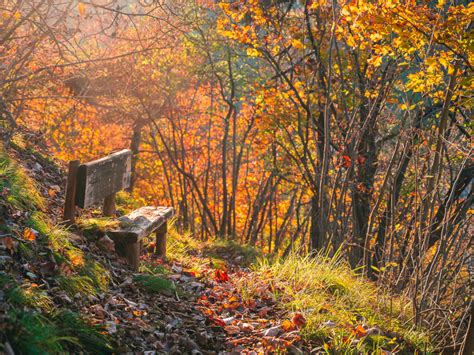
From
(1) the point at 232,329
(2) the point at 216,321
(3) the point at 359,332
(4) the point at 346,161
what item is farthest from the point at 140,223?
(4) the point at 346,161

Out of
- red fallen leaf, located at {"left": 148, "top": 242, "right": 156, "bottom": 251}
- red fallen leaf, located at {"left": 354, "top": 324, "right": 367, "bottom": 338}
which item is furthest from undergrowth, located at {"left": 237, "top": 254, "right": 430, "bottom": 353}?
red fallen leaf, located at {"left": 148, "top": 242, "right": 156, "bottom": 251}

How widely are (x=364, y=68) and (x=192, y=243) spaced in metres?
3.60

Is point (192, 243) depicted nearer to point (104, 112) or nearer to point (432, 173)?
point (432, 173)

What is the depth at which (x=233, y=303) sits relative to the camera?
513 cm

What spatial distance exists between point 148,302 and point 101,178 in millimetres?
1369

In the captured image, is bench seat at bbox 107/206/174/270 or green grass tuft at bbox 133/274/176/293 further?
bench seat at bbox 107/206/174/270

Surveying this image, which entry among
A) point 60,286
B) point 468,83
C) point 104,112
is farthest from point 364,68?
point 104,112

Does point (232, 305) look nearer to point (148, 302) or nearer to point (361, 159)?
point (148, 302)

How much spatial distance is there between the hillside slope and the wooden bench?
0.13 meters

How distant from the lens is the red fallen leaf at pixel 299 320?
450 centimetres

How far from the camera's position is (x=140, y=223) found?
5.69 metres

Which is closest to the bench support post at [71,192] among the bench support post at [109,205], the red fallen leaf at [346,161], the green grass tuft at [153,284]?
the green grass tuft at [153,284]

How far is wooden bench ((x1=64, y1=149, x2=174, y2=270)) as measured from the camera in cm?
504

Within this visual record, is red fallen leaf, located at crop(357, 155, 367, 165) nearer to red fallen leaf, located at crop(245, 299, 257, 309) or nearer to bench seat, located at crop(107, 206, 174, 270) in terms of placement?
bench seat, located at crop(107, 206, 174, 270)
